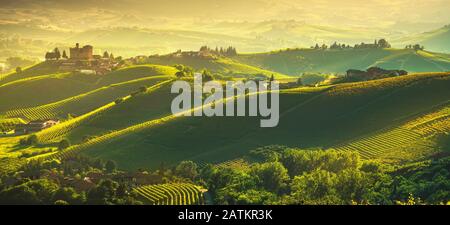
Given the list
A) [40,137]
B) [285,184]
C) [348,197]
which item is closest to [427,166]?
[348,197]

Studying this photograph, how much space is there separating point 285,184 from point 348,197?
906 cm

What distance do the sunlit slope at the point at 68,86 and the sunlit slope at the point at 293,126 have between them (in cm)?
5735

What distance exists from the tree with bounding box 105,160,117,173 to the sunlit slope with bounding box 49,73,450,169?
194 centimetres

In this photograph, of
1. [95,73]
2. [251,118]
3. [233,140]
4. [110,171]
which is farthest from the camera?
[95,73]

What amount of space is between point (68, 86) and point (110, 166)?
97.1 m

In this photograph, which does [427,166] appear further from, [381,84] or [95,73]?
[95,73]

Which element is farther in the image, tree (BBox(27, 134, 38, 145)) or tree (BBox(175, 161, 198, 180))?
tree (BBox(27, 134, 38, 145))

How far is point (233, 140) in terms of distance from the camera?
9194cm

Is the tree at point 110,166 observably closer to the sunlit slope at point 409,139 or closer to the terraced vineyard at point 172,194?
the terraced vineyard at point 172,194

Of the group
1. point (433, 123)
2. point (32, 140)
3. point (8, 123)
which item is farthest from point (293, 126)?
point (8, 123)

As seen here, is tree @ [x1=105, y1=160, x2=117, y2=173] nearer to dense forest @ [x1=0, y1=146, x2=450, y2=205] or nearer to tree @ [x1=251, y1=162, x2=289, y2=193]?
dense forest @ [x1=0, y1=146, x2=450, y2=205]

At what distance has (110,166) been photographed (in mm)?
81188

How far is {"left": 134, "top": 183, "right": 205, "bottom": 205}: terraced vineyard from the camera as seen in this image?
58.9 metres

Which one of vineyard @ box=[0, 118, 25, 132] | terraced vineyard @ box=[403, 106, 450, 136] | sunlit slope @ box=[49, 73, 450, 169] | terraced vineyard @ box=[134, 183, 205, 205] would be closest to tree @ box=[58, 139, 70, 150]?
sunlit slope @ box=[49, 73, 450, 169]
